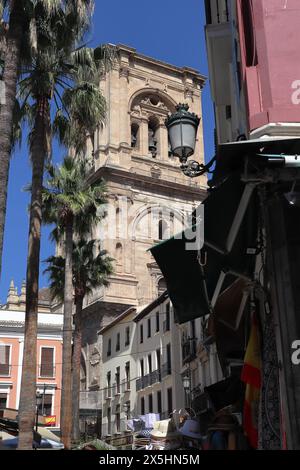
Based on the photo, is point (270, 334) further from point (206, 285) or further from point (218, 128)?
point (218, 128)

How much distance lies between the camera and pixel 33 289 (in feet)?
47.2

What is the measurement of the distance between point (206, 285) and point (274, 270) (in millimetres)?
1991

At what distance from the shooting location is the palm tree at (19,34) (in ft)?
39.9

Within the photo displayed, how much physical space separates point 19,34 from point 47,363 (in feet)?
118

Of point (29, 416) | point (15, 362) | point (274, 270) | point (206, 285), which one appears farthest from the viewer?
point (15, 362)

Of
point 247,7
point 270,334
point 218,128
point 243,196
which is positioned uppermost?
point 218,128

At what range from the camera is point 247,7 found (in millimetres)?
8242

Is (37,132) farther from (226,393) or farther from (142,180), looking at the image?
(142,180)

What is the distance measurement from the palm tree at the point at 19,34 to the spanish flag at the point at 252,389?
6125 mm

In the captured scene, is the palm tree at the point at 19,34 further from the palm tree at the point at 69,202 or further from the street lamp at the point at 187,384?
the street lamp at the point at 187,384

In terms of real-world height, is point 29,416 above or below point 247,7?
below

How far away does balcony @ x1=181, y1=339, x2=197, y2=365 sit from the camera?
1283 inches

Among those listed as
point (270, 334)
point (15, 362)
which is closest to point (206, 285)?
point (270, 334)
